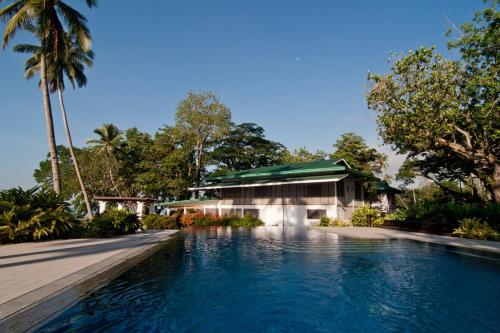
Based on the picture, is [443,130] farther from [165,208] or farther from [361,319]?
[165,208]

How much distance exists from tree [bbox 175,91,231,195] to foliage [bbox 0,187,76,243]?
Result: 2480 centimetres

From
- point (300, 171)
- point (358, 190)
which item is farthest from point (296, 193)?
point (358, 190)

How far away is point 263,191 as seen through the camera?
106 feet

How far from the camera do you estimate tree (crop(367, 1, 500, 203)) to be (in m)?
18.7

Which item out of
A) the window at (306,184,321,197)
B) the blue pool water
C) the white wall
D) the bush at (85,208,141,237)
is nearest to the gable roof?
the window at (306,184,321,197)

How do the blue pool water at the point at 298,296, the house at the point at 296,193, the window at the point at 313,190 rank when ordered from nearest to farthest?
the blue pool water at the point at 298,296 < the house at the point at 296,193 < the window at the point at 313,190

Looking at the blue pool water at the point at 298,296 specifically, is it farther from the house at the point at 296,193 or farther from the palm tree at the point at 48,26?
the house at the point at 296,193

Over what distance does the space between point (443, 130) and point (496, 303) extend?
57.0 feet

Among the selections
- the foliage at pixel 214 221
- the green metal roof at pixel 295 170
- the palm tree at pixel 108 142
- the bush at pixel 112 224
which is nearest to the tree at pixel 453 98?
the green metal roof at pixel 295 170

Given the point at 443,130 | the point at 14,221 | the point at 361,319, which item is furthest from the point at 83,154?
the point at 361,319

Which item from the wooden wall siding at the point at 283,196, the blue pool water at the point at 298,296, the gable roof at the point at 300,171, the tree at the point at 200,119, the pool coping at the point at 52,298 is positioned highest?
the tree at the point at 200,119

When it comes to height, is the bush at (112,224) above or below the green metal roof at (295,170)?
below

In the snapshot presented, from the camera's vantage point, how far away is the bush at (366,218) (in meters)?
24.3

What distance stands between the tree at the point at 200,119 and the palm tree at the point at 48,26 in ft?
63.3
